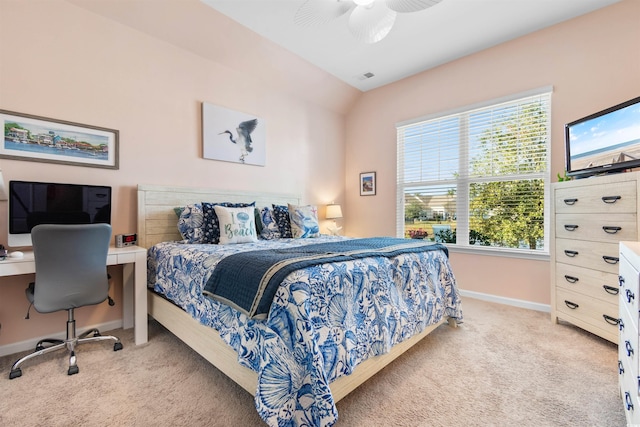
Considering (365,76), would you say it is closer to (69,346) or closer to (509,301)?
(509,301)

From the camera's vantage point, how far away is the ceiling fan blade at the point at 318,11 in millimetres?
2066

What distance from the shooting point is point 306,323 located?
1218 millimetres

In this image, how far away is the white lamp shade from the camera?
4.29m

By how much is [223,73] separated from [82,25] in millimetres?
1252

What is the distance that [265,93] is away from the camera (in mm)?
3688

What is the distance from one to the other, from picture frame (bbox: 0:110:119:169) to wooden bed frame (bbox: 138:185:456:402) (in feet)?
1.36

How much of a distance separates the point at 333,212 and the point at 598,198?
2.88m

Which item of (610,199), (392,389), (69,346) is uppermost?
(610,199)

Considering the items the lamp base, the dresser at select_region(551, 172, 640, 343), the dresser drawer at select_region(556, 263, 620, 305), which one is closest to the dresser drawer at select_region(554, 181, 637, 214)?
the dresser at select_region(551, 172, 640, 343)

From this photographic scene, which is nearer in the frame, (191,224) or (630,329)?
(630,329)

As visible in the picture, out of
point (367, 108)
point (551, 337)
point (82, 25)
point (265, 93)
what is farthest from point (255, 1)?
point (551, 337)

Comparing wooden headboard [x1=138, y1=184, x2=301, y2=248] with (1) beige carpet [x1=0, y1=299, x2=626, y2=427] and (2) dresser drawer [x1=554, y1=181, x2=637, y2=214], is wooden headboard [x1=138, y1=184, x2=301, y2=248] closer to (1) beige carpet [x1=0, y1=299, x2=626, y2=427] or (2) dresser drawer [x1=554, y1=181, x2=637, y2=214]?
(1) beige carpet [x1=0, y1=299, x2=626, y2=427]

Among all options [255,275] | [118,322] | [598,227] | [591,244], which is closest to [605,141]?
[598,227]

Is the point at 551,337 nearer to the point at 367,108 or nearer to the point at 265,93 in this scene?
the point at 367,108
